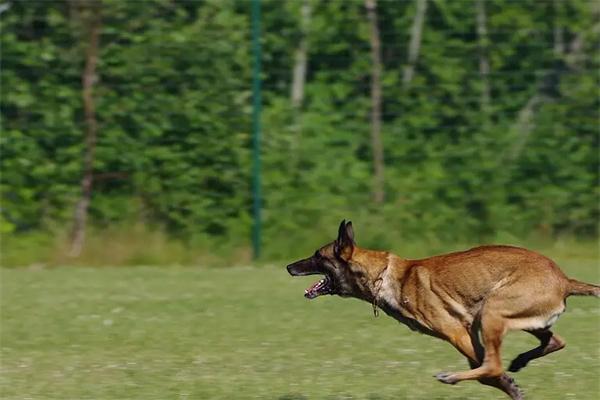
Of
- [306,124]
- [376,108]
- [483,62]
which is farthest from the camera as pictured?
[483,62]

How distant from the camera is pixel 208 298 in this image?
1219 centimetres

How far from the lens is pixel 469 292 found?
741 cm

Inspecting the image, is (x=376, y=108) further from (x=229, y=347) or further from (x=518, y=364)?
(x=518, y=364)

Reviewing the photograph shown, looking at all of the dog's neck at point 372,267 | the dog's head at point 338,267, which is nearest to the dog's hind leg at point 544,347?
the dog's neck at point 372,267

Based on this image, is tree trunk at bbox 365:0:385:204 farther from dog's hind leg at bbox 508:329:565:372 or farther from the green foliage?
dog's hind leg at bbox 508:329:565:372

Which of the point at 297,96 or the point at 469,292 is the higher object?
the point at 297,96

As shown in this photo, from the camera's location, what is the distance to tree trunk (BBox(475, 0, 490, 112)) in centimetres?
1567

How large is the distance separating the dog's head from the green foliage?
24.2 ft

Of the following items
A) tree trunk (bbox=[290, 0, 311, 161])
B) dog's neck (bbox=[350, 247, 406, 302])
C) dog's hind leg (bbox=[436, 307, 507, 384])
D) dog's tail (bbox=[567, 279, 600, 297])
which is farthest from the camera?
tree trunk (bbox=[290, 0, 311, 161])

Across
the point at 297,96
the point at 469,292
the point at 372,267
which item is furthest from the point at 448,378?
the point at 297,96

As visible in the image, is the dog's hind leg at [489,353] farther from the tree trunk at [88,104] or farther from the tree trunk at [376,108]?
the tree trunk at [88,104]

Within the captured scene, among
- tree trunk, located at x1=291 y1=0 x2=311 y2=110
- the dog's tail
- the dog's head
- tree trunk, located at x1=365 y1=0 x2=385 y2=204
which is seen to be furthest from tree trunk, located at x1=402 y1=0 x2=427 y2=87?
the dog's tail

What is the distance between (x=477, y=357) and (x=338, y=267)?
1.01 metres

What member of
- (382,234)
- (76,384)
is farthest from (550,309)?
(382,234)
